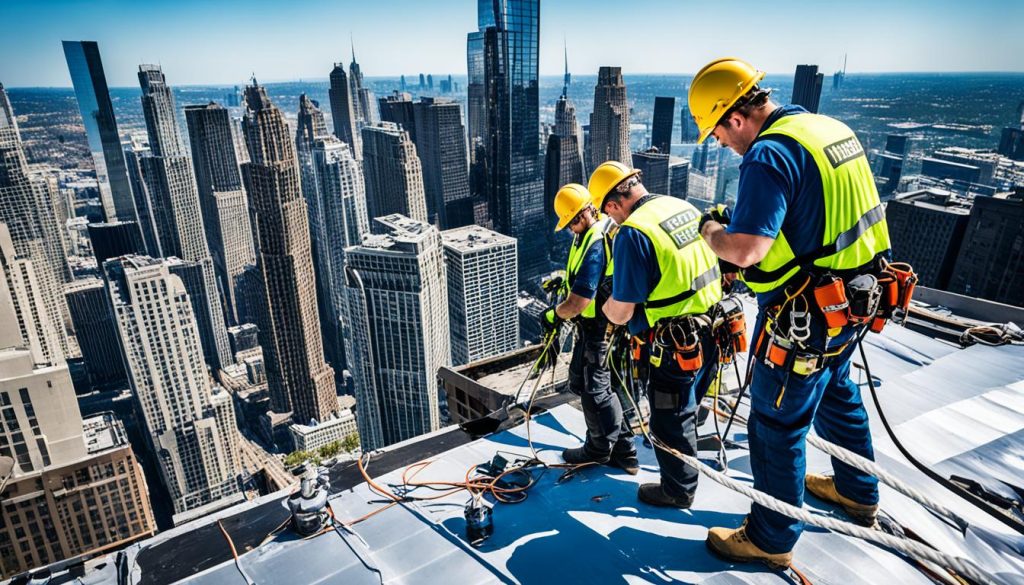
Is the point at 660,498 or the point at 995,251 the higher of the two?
the point at 660,498

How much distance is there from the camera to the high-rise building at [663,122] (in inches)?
4289

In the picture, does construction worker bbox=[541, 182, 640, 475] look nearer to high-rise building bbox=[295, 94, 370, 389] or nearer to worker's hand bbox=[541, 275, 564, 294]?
worker's hand bbox=[541, 275, 564, 294]

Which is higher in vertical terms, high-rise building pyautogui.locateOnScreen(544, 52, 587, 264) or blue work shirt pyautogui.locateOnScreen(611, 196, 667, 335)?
blue work shirt pyautogui.locateOnScreen(611, 196, 667, 335)

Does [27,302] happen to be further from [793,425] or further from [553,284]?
[793,425]

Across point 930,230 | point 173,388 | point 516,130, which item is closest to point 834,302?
point 930,230

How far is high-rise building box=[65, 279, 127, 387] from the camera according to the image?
71.2 meters

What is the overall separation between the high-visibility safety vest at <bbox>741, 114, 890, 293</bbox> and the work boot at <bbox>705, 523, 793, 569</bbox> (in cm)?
162

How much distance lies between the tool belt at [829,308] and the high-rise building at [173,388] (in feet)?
187

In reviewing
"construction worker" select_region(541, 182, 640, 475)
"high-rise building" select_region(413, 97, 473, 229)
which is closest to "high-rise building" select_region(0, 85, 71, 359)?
"high-rise building" select_region(413, 97, 473, 229)

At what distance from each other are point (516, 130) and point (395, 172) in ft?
75.3

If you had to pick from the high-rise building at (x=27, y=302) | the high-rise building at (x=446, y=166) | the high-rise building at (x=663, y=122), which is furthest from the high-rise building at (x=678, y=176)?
the high-rise building at (x=27, y=302)


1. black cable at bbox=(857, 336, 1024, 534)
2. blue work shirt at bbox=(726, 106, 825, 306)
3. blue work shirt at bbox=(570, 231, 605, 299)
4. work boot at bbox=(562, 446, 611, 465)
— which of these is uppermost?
blue work shirt at bbox=(726, 106, 825, 306)

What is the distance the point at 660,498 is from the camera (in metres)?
4.12

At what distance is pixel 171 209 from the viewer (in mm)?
100250
